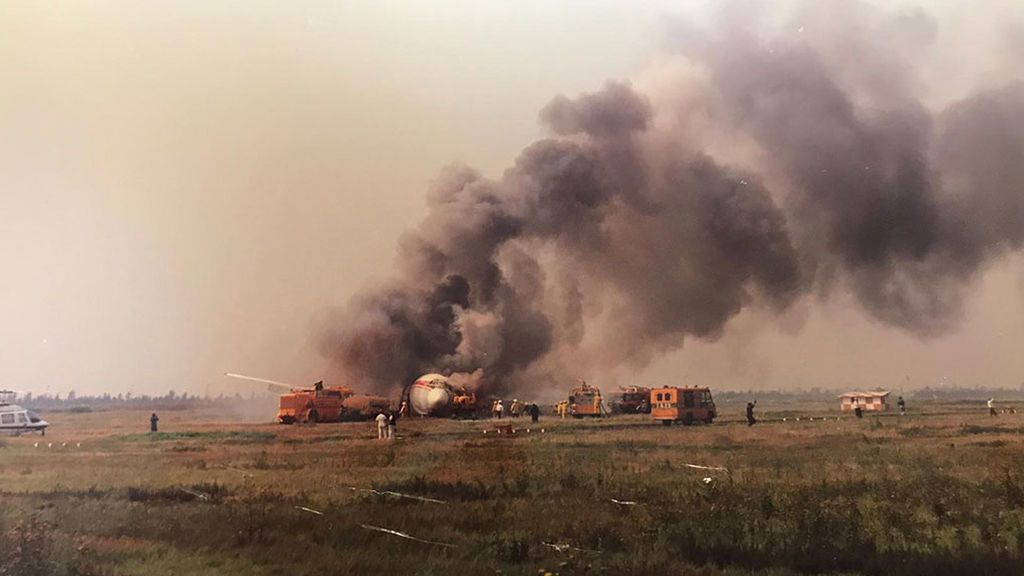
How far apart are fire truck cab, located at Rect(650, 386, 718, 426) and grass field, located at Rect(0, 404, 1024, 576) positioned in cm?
103

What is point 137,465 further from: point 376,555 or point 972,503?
point 972,503

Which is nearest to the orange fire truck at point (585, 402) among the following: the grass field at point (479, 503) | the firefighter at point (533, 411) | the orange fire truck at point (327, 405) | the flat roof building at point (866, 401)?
the firefighter at point (533, 411)

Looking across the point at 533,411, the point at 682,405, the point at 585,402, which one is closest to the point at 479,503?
the point at 533,411

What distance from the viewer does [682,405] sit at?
9.74 m

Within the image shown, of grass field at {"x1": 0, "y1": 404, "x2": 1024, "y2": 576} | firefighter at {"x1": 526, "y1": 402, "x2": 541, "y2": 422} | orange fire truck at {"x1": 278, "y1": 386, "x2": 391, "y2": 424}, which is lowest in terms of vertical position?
→ grass field at {"x1": 0, "y1": 404, "x2": 1024, "y2": 576}

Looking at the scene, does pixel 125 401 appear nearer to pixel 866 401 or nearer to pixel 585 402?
pixel 585 402

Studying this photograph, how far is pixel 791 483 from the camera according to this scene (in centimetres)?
643

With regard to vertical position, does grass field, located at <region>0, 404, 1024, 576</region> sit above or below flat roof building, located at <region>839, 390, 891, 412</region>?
below

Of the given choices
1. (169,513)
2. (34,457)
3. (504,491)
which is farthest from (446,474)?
(34,457)

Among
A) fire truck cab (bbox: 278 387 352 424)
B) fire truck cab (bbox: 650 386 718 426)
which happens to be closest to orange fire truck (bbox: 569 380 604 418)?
fire truck cab (bbox: 650 386 718 426)

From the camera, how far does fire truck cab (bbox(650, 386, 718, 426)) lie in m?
9.02

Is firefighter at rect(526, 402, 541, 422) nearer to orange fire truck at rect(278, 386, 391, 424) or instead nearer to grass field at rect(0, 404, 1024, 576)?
grass field at rect(0, 404, 1024, 576)

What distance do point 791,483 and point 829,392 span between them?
97.1 inches

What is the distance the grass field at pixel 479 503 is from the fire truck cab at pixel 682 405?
103 centimetres
